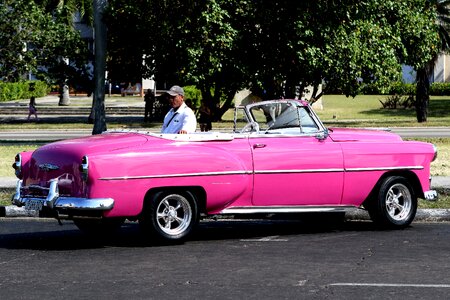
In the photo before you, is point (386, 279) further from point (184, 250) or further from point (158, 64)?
point (158, 64)

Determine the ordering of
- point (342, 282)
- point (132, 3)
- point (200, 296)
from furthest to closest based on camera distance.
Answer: point (132, 3) → point (342, 282) → point (200, 296)

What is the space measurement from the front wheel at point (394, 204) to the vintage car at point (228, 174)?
0.04 feet

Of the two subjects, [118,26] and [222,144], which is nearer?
[222,144]

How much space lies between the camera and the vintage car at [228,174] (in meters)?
11.4

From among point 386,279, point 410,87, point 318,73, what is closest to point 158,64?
point 318,73

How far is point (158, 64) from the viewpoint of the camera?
3189 centimetres

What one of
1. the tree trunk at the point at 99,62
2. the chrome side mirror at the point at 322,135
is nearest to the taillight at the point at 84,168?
the chrome side mirror at the point at 322,135

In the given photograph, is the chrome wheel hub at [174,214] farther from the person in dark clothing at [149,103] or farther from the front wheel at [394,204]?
the person in dark clothing at [149,103]

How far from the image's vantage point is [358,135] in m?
12.9

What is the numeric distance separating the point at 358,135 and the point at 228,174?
1.85 m

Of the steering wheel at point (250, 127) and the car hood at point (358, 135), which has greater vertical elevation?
the steering wheel at point (250, 127)

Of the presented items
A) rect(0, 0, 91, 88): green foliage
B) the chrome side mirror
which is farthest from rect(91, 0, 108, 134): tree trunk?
the chrome side mirror

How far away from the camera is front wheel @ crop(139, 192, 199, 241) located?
11578 millimetres

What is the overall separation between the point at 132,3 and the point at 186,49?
3.27 metres
